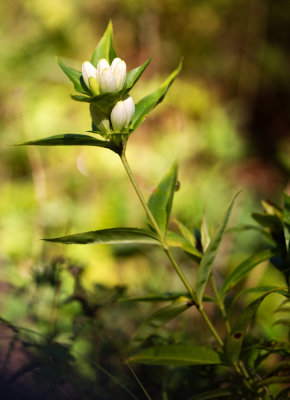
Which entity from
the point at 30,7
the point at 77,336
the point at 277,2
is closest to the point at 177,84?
the point at 277,2

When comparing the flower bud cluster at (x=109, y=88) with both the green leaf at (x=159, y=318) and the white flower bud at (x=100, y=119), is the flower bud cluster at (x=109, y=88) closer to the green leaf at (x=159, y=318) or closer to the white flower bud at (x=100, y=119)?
the white flower bud at (x=100, y=119)

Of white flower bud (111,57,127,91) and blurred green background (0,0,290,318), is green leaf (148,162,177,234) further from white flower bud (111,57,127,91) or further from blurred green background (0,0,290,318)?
blurred green background (0,0,290,318)

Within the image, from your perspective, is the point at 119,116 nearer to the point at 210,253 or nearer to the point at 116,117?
the point at 116,117

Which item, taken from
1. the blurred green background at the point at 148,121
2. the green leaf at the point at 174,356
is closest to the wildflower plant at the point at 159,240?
the green leaf at the point at 174,356

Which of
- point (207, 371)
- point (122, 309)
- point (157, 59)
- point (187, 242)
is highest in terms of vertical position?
point (157, 59)

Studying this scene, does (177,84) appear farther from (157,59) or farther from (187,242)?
(187,242)
